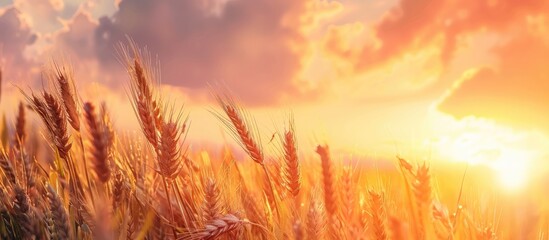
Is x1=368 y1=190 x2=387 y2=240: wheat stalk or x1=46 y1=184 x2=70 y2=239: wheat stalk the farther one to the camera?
x1=368 y1=190 x2=387 y2=240: wheat stalk

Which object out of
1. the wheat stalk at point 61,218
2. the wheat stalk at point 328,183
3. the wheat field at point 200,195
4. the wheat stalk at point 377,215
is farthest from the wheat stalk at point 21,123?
the wheat stalk at point 377,215

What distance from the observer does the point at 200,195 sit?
2738 mm

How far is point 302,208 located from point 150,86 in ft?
2.58

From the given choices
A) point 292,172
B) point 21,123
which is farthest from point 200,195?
point 21,123

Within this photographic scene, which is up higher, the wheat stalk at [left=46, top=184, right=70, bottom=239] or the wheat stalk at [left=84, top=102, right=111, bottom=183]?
the wheat stalk at [left=84, top=102, right=111, bottom=183]

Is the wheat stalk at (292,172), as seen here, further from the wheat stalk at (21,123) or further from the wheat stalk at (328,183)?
the wheat stalk at (21,123)

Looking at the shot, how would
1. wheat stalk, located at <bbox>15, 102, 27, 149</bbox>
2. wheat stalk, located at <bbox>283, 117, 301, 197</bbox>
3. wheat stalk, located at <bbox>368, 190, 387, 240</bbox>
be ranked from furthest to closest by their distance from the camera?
wheat stalk, located at <bbox>15, 102, 27, 149</bbox>, wheat stalk, located at <bbox>283, 117, 301, 197</bbox>, wheat stalk, located at <bbox>368, 190, 387, 240</bbox>

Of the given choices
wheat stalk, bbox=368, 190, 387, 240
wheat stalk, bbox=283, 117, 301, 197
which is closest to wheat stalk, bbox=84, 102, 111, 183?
wheat stalk, bbox=283, 117, 301, 197

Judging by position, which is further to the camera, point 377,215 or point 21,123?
point 21,123

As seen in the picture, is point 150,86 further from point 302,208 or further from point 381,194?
point 381,194

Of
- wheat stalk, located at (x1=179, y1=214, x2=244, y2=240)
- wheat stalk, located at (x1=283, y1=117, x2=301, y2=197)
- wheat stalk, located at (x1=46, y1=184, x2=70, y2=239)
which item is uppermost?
wheat stalk, located at (x1=283, y1=117, x2=301, y2=197)

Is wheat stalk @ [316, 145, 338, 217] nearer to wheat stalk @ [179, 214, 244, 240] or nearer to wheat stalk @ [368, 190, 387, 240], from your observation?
wheat stalk @ [368, 190, 387, 240]

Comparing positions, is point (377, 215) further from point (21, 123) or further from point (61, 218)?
point (21, 123)

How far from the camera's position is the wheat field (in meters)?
2.26
